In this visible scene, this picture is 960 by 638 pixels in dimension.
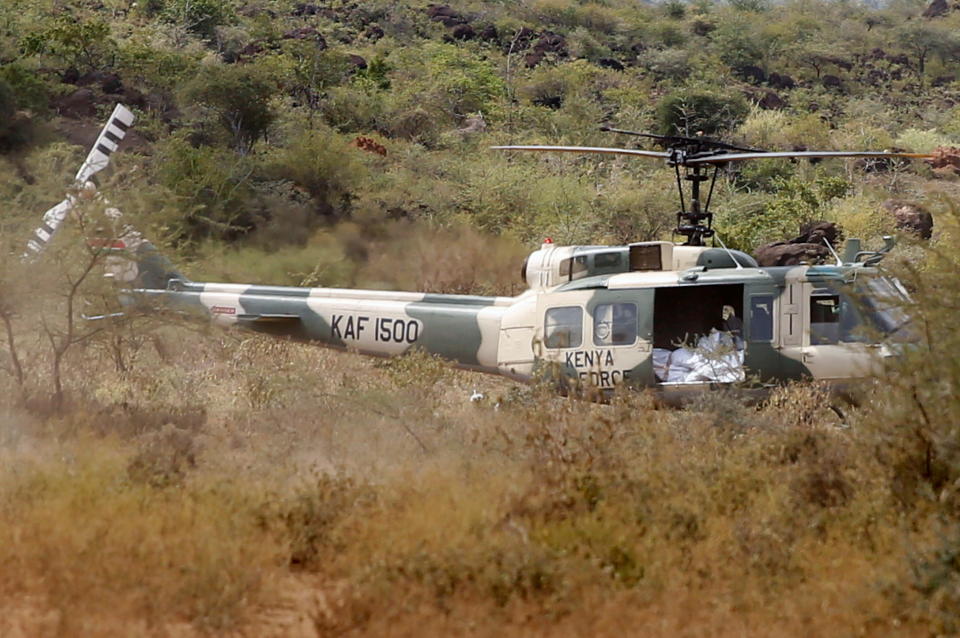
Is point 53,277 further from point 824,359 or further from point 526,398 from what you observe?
point 824,359

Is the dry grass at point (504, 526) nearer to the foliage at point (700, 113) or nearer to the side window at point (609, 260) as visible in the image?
the side window at point (609, 260)

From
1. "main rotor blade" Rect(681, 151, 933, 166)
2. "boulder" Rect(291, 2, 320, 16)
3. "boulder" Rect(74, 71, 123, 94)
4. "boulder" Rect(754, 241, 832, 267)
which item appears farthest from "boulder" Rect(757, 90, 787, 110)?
"main rotor blade" Rect(681, 151, 933, 166)

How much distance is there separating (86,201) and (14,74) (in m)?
18.6

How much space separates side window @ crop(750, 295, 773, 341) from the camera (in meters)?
10.9

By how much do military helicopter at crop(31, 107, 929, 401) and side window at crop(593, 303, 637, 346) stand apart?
0.01m

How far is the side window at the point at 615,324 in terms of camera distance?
37.0 ft

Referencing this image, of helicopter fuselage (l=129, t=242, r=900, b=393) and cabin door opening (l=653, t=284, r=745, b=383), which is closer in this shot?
helicopter fuselage (l=129, t=242, r=900, b=393)

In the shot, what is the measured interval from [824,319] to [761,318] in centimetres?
59

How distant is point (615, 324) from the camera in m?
11.3

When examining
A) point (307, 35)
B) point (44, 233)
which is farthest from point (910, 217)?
point (307, 35)

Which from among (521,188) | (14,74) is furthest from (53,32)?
(521,188)

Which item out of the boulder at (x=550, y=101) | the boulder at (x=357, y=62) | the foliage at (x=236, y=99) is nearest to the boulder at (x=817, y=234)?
the foliage at (x=236, y=99)

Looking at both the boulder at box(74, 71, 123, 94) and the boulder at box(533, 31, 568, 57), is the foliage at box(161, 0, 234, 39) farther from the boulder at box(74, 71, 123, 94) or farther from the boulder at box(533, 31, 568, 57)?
the boulder at box(533, 31, 568, 57)

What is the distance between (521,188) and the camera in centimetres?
2439
